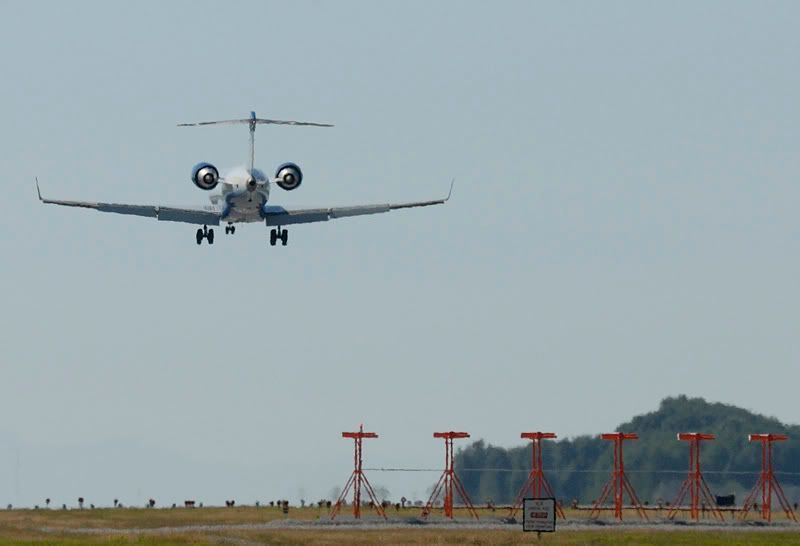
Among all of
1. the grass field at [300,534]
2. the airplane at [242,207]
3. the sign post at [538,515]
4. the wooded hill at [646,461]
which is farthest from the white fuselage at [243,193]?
the wooded hill at [646,461]

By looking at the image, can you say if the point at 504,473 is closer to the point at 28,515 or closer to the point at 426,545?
the point at 28,515

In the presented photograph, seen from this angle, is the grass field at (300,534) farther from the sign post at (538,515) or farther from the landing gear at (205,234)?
the landing gear at (205,234)

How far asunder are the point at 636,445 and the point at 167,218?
255 feet

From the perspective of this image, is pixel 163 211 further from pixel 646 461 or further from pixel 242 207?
pixel 646 461

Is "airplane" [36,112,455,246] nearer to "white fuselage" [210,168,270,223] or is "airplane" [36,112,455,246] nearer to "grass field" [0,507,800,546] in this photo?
"white fuselage" [210,168,270,223]

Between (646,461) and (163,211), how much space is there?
7611cm

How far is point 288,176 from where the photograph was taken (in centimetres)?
10750

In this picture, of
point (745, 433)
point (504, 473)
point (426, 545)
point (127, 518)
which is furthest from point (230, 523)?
point (745, 433)

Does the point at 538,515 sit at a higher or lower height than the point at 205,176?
lower

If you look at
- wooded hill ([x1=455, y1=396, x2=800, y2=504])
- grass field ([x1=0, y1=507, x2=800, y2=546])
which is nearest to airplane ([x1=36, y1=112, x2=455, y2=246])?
grass field ([x1=0, y1=507, x2=800, y2=546])

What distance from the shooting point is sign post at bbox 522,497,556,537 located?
94625mm

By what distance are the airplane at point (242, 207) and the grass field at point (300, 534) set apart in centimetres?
1824

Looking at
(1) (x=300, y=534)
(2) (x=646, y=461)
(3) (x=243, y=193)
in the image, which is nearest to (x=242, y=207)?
(3) (x=243, y=193)

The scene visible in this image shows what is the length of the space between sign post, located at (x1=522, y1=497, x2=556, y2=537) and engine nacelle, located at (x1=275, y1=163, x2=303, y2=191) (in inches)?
993
